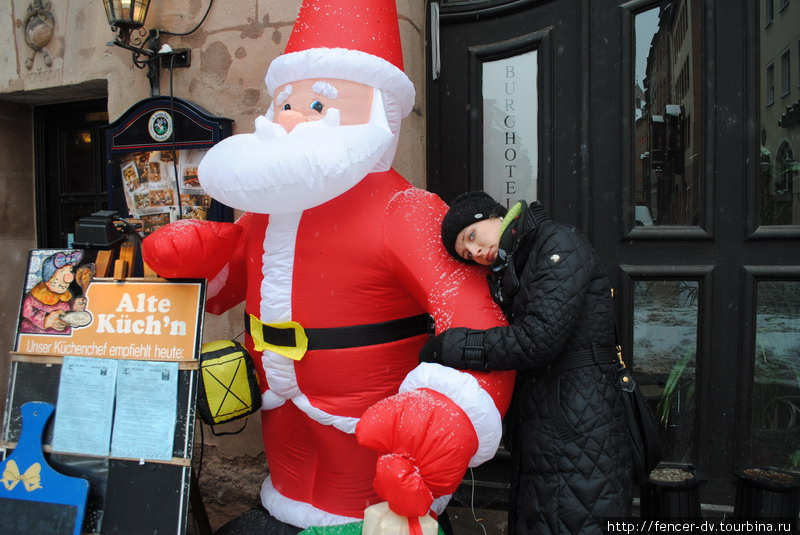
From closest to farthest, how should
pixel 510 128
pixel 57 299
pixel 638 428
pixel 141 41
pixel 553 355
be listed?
pixel 553 355
pixel 638 428
pixel 57 299
pixel 510 128
pixel 141 41

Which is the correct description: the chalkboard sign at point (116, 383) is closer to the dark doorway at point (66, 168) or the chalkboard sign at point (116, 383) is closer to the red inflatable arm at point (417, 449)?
the red inflatable arm at point (417, 449)

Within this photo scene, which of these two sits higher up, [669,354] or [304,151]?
[304,151]

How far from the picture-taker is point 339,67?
2.12m

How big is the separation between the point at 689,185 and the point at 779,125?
44 cm

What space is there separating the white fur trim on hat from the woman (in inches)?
21.9

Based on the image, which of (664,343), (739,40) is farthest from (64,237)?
(739,40)

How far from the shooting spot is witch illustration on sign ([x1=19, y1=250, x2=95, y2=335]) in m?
2.37

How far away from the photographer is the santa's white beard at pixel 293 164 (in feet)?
6.22

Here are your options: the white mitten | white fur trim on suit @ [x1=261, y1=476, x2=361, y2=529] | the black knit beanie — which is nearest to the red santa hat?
the black knit beanie

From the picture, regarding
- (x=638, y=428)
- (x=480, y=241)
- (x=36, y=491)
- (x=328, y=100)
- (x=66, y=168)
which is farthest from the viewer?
(x=66, y=168)

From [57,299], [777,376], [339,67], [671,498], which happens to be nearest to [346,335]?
[339,67]

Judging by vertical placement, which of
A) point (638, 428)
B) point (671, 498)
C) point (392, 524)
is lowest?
point (671, 498)

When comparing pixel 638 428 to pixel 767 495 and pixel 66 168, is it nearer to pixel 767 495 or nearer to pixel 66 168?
pixel 767 495

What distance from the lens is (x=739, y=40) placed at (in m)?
2.72
